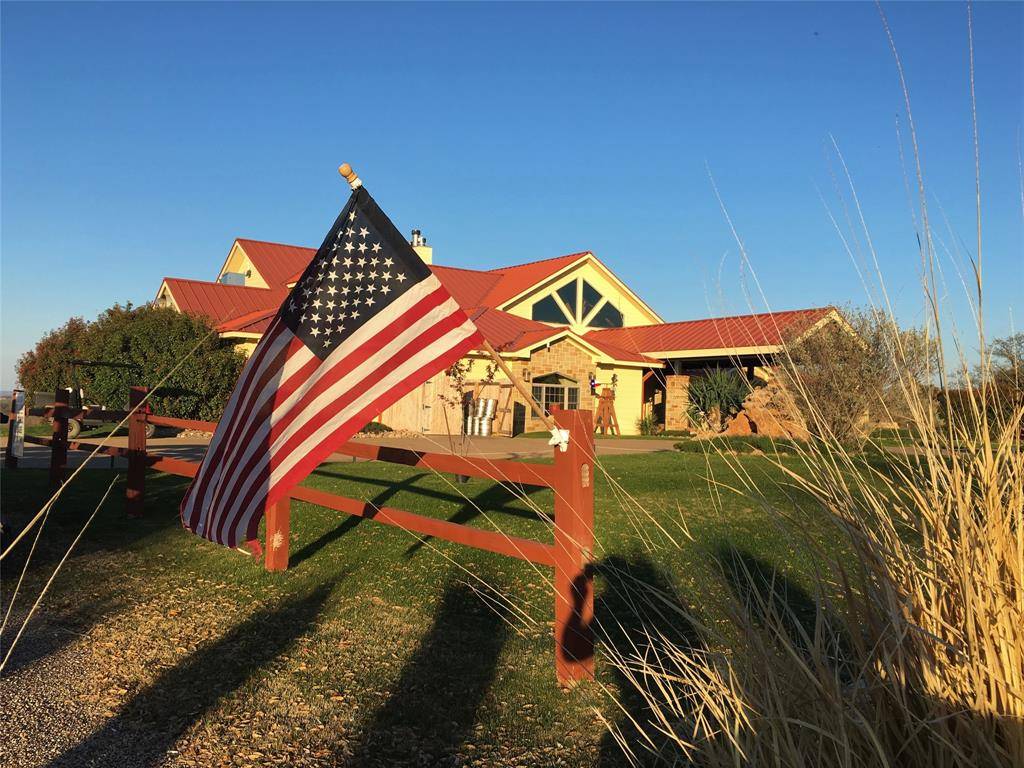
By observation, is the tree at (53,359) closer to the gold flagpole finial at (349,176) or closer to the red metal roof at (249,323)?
the red metal roof at (249,323)

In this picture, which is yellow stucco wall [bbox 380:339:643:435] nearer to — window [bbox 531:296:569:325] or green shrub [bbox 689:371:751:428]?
green shrub [bbox 689:371:751:428]

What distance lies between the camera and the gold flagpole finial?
358 cm

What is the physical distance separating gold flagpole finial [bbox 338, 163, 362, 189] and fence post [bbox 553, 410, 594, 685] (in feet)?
4.66

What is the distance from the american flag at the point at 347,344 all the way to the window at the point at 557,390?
2128 cm

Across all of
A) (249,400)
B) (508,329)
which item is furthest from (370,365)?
(508,329)

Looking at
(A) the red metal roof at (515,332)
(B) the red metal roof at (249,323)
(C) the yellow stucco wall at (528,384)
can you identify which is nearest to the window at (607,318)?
(A) the red metal roof at (515,332)

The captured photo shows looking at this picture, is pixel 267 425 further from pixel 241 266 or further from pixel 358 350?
pixel 241 266

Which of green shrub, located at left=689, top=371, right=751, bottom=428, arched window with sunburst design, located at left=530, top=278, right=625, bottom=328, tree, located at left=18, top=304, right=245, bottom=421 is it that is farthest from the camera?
arched window with sunburst design, located at left=530, top=278, right=625, bottom=328

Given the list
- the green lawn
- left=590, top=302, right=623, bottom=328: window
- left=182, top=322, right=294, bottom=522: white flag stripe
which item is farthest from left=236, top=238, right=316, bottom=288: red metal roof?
left=182, top=322, right=294, bottom=522: white flag stripe

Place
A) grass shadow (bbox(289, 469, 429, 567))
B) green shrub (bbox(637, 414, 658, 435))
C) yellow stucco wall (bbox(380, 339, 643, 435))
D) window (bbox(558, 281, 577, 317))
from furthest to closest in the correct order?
window (bbox(558, 281, 577, 317)) < green shrub (bbox(637, 414, 658, 435)) < yellow stucco wall (bbox(380, 339, 643, 435)) < grass shadow (bbox(289, 469, 429, 567))

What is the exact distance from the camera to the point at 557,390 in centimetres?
2588

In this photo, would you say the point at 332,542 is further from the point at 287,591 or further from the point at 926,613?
the point at 926,613

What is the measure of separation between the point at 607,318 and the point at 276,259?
1397 cm

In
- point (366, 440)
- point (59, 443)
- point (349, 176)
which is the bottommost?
point (366, 440)
